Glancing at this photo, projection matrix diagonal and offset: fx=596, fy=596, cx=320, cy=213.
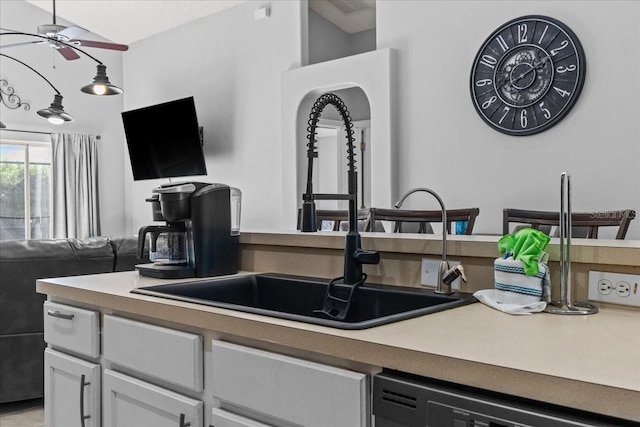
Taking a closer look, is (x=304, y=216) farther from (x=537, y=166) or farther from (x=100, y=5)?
(x=100, y=5)

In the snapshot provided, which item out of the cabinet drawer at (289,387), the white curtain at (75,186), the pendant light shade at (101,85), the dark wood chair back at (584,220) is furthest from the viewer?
the white curtain at (75,186)

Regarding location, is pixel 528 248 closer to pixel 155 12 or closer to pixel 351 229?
pixel 351 229

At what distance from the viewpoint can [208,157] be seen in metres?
6.85

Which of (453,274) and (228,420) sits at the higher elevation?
(453,274)

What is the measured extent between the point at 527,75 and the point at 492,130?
46 cm

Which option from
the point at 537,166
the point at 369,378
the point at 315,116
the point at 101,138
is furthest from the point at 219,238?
the point at 101,138

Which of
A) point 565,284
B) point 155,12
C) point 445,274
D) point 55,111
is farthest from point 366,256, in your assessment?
point 155,12

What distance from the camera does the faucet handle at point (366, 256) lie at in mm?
1633

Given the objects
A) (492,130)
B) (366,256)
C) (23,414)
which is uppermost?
(492,130)

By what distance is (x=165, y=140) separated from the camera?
6.65 meters

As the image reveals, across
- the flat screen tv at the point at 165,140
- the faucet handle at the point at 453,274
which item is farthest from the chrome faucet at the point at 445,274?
the flat screen tv at the point at 165,140

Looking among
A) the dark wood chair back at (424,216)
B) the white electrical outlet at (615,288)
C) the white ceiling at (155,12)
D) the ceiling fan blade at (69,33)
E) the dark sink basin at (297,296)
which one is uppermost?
the white ceiling at (155,12)

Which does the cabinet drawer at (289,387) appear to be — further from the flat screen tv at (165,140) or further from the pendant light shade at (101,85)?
the flat screen tv at (165,140)

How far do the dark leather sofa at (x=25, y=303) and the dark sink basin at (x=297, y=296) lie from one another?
1937 mm
